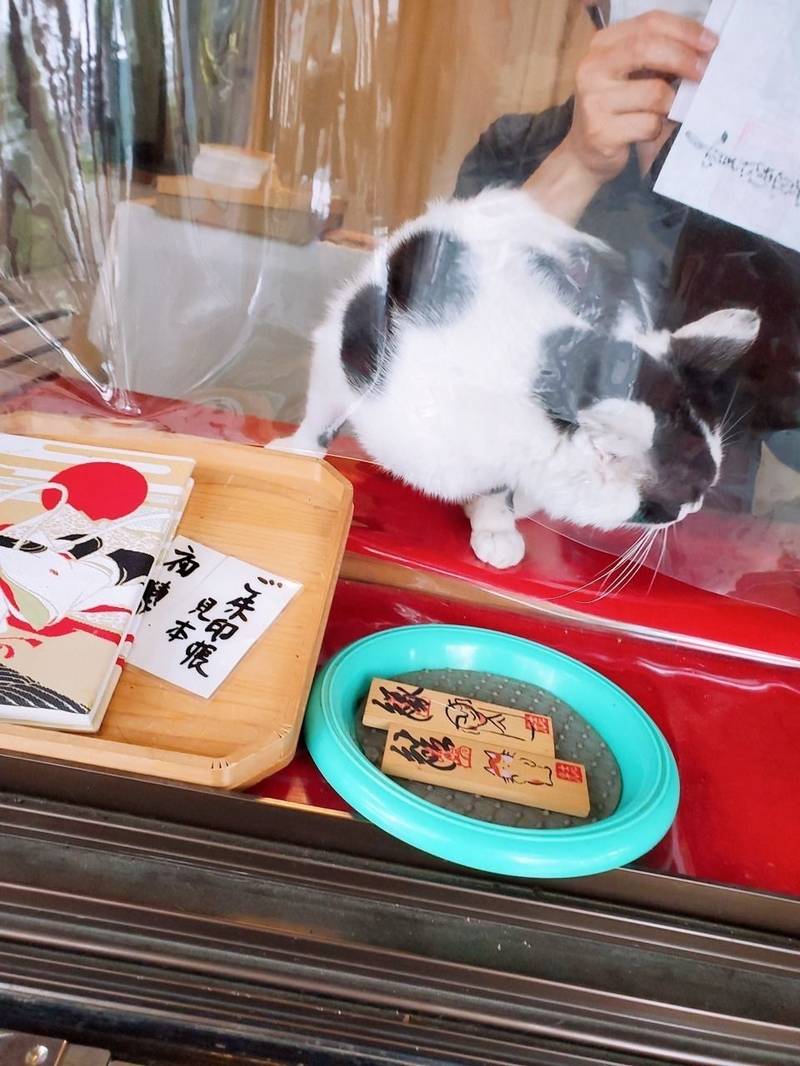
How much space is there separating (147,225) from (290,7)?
0.83 feet

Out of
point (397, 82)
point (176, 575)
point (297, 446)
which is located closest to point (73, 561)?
point (176, 575)

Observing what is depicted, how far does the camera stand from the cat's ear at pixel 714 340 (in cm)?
71

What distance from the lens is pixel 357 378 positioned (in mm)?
770

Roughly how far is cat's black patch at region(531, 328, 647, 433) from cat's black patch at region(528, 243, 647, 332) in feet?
0.06

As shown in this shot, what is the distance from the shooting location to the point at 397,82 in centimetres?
68

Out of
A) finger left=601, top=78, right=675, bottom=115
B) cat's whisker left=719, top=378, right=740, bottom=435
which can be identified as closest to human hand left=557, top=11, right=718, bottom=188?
finger left=601, top=78, right=675, bottom=115

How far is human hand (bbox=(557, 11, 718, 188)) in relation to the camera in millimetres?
615

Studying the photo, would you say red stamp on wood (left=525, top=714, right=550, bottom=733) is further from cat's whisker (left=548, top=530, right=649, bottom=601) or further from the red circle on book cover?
the red circle on book cover

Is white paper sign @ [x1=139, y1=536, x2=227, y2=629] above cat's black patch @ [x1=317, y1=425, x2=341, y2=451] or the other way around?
the other way around

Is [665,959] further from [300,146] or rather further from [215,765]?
[300,146]

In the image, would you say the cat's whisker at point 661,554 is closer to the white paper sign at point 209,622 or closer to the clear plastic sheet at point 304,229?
the clear plastic sheet at point 304,229

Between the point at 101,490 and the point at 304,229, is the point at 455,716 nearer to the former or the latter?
the point at 101,490

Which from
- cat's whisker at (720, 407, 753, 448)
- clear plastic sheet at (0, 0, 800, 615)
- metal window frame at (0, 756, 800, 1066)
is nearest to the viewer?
metal window frame at (0, 756, 800, 1066)

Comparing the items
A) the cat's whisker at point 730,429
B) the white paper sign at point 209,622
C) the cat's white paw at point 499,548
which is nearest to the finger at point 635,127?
the cat's whisker at point 730,429
